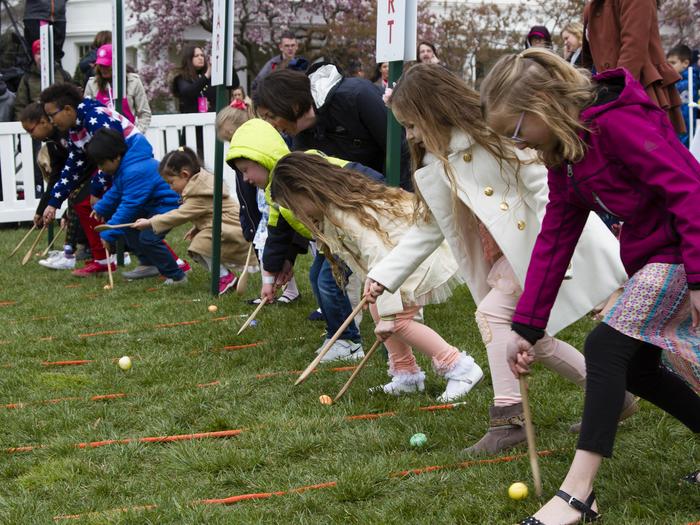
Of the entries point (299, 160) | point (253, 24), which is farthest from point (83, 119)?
point (253, 24)

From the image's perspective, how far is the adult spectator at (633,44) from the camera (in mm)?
5484

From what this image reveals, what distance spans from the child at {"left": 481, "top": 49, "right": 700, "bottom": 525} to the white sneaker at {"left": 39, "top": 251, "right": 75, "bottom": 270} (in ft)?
24.3

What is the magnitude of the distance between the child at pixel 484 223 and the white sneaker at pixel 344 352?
5.50ft

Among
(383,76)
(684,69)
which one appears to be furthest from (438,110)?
(684,69)

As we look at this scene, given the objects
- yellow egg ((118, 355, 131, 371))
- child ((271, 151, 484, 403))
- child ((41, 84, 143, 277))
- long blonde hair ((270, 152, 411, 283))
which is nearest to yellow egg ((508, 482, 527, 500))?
child ((271, 151, 484, 403))

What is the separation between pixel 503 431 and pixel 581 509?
0.87 m

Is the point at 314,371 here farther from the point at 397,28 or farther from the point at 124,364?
the point at 397,28

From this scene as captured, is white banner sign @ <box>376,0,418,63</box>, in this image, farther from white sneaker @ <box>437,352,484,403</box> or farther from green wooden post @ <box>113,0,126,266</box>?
green wooden post @ <box>113,0,126,266</box>

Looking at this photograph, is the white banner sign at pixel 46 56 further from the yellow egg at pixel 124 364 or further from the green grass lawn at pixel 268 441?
the yellow egg at pixel 124 364

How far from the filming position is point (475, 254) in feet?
12.9

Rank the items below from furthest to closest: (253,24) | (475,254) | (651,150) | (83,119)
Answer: (253,24)
(83,119)
(475,254)
(651,150)

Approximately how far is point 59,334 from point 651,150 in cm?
478

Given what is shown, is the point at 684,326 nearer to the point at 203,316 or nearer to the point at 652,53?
the point at 652,53

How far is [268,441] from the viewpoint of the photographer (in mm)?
4105
